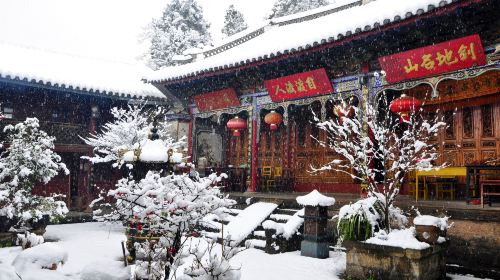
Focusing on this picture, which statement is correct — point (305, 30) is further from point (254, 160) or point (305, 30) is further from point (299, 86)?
point (254, 160)

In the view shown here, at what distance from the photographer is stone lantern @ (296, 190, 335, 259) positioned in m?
7.08

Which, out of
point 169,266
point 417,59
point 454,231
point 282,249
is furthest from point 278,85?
point 169,266

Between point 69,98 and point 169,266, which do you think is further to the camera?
point 69,98

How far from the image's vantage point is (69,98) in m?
12.4

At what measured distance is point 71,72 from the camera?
41.4 feet

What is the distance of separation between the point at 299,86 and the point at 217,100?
3313 mm

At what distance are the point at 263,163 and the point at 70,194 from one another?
653 cm

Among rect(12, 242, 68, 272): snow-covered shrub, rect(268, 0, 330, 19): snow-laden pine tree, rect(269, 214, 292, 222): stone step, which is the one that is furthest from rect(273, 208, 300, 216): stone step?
rect(268, 0, 330, 19): snow-laden pine tree

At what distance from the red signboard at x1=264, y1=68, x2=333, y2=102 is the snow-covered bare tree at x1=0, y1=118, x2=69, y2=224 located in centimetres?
574

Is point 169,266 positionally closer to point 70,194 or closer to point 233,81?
point 233,81

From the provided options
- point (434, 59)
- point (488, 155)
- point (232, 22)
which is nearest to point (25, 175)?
point (434, 59)

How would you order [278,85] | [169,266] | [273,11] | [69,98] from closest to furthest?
[169,266]
[278,85]
[69,98]
[273,11]

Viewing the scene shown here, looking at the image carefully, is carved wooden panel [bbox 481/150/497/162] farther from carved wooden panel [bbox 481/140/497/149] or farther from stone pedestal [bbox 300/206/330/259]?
stone pedestal [bbox 300/206/330/259]

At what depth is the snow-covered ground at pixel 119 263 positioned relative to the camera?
368cm
